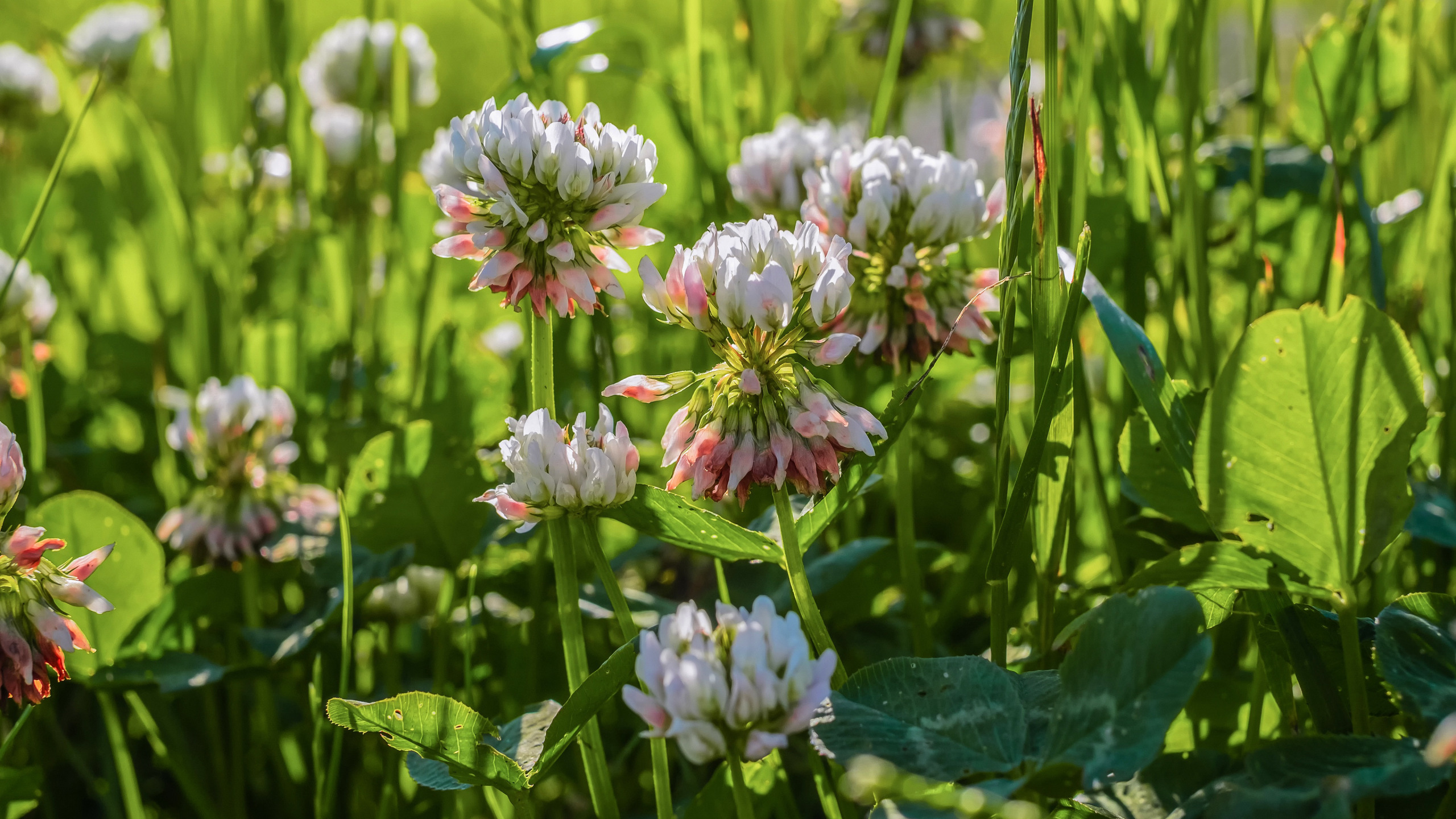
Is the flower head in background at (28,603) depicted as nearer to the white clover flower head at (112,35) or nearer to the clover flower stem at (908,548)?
the clover flower stem at (908,548)

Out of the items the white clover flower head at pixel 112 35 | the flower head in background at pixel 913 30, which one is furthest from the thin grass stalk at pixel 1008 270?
the white clover flower head at pixel 112 35

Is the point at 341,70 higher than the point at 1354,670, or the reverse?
the point at 341,70

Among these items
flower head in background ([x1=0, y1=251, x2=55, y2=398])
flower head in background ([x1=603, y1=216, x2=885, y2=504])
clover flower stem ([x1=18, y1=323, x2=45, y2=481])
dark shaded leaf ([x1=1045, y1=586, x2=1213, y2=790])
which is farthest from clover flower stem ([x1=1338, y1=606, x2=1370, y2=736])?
flower head in background ([x1=0, y1=251, x2=55, y2=398])

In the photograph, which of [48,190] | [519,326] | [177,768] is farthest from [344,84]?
[177,768]

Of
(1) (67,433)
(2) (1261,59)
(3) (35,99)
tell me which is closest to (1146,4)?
(2) (1261,59)

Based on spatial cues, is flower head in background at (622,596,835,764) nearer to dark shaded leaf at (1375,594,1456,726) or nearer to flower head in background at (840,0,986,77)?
dark shaded leaf at (1375,594,1456,726)

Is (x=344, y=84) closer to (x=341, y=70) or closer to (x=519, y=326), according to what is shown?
(x=341, y=70)
